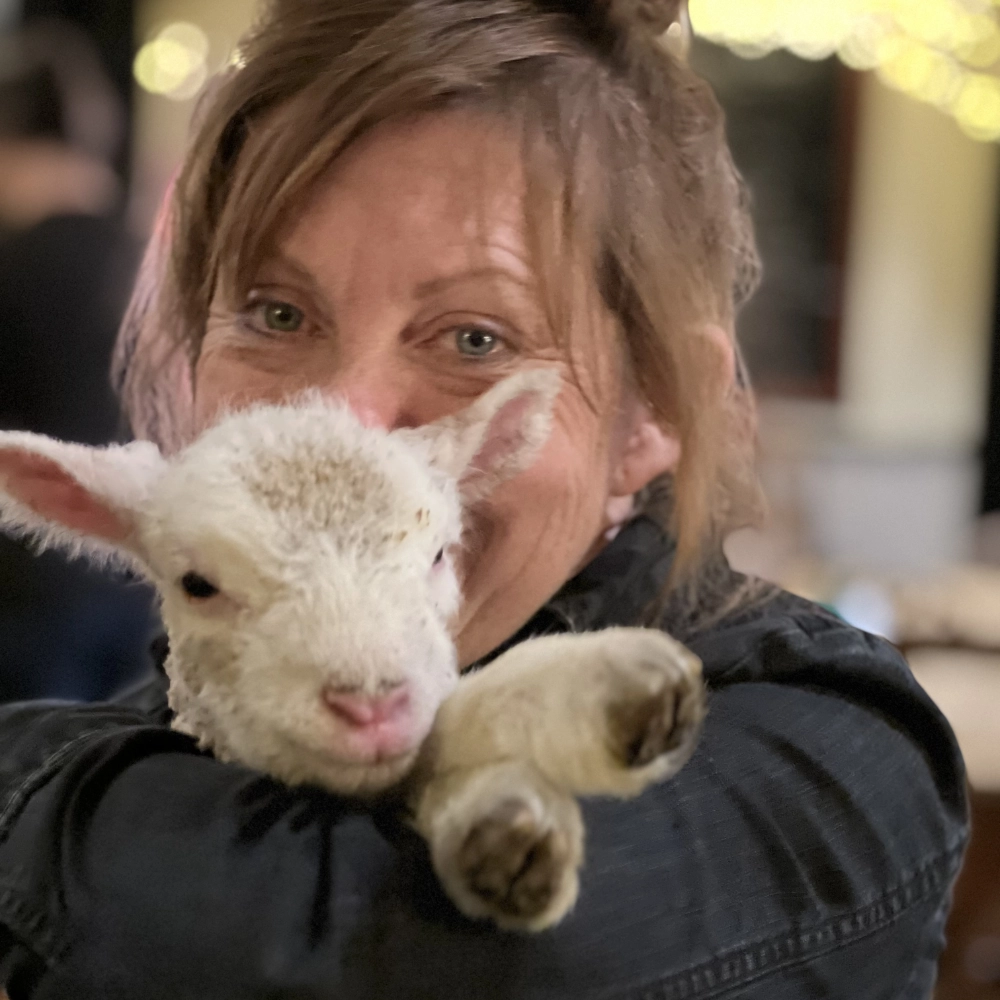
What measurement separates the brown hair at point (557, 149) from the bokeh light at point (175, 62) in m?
0.23

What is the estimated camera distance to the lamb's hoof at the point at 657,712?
33cm

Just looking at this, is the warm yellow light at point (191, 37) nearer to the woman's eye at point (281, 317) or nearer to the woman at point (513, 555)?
the woman at point (513, 555)

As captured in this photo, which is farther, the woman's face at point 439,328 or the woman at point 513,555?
the woman's face at point 439,328

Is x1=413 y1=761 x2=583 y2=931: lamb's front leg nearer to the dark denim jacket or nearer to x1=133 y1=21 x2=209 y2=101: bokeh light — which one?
the dark denim jacket

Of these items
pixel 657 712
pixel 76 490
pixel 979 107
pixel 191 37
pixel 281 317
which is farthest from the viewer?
pixel 979 107

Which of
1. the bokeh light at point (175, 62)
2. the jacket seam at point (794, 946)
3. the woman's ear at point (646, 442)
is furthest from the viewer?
the bokeh light at point (175, 62)

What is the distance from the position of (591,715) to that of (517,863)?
2.1 inches

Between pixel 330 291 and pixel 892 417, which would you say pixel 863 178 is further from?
pixel 330 291

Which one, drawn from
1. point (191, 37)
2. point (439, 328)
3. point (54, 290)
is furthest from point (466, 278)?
point (191, 37)

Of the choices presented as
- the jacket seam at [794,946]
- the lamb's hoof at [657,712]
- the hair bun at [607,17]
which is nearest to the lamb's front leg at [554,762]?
the lamb's hoof at [657,712]

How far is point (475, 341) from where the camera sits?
0.55 m

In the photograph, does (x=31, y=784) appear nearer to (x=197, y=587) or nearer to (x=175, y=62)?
(x=197, y=587)

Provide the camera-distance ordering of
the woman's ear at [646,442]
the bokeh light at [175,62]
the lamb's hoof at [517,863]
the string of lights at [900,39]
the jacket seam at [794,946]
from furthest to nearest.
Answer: the string of lights at [900,39] → the bokeh light at [175,62] → the woman's ear at [646,442] → the jacket seam at [794,946] → the lamb's hoof at [517,863]

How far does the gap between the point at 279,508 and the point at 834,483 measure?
1.86m
